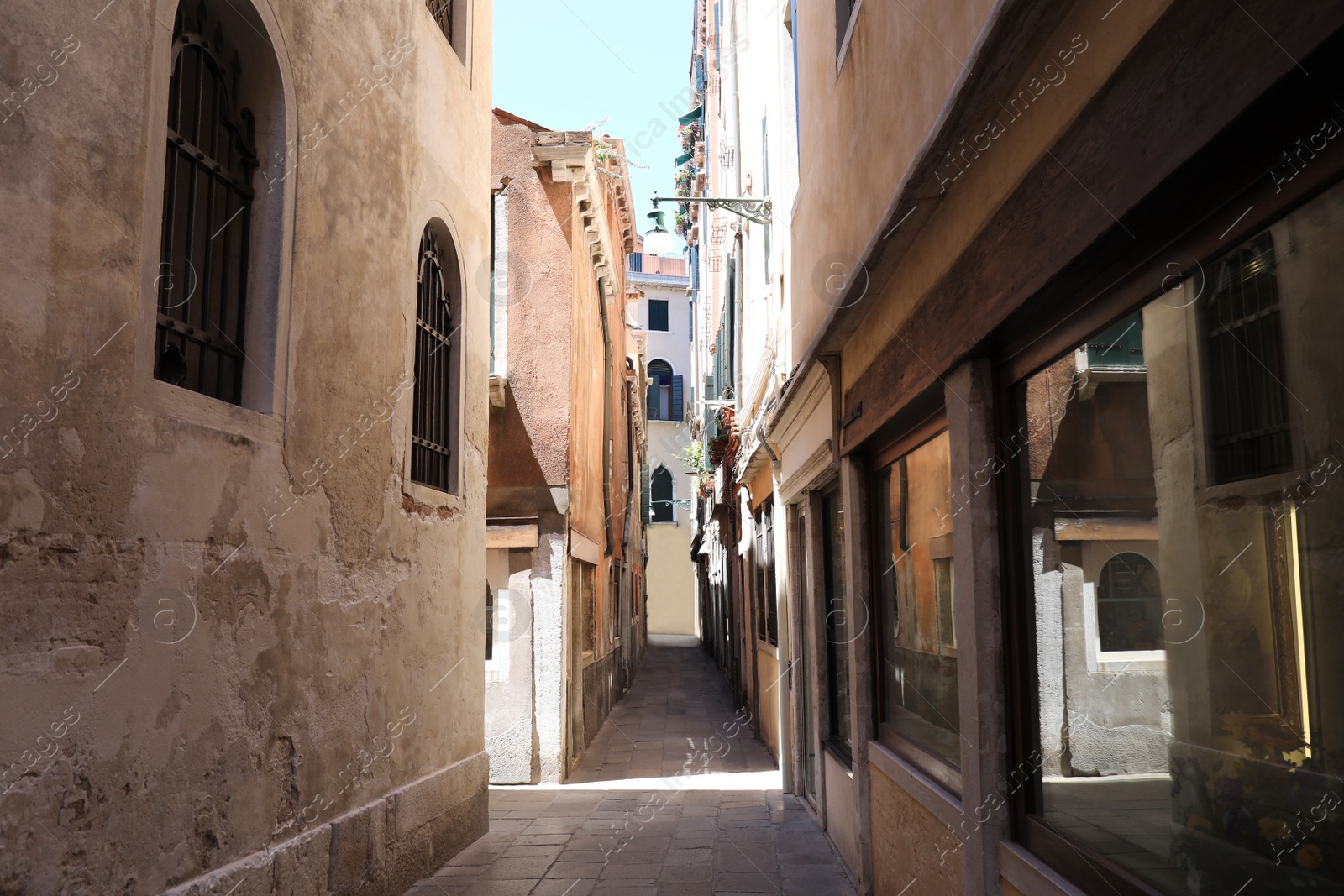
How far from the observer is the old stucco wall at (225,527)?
290 centimetres

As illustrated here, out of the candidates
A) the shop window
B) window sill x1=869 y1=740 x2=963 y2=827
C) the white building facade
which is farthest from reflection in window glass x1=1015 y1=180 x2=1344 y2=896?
the white building facade

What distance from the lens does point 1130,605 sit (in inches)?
93.4

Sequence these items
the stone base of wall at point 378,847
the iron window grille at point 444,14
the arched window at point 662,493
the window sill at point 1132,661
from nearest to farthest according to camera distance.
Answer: the window sill at point 1132,661
the stone base of wall at point 378,847
the iron window grille at point 444,14
the arched window at point 662,493

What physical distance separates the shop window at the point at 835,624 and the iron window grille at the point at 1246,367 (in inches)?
172

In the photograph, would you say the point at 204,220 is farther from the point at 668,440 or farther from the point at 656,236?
the point at 668,440

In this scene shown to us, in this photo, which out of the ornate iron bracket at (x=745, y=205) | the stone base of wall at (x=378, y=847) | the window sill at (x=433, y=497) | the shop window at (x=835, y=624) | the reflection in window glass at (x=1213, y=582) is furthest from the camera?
the ornate iron bracket at (x=745, y=205)

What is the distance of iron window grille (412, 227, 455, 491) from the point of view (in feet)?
21.2

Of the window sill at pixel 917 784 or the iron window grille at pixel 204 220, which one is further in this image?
the iron window grille at pixel 204 220

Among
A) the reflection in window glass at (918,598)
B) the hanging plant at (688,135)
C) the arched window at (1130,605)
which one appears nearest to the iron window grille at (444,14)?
the reflection in window glass at (918,598)

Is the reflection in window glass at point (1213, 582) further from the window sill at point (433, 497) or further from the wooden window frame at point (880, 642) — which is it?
the window sill at point (433, 497)

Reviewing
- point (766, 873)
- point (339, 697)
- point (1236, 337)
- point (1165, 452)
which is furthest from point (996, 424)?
point (766, 873)

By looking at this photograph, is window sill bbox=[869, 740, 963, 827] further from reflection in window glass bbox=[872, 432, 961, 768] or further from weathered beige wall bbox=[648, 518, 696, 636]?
weathered beige wall bbox=[648, 518, 696, 636]

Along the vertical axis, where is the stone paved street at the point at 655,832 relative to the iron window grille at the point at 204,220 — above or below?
below

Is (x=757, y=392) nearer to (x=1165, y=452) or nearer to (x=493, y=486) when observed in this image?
(x=493, y=486)
